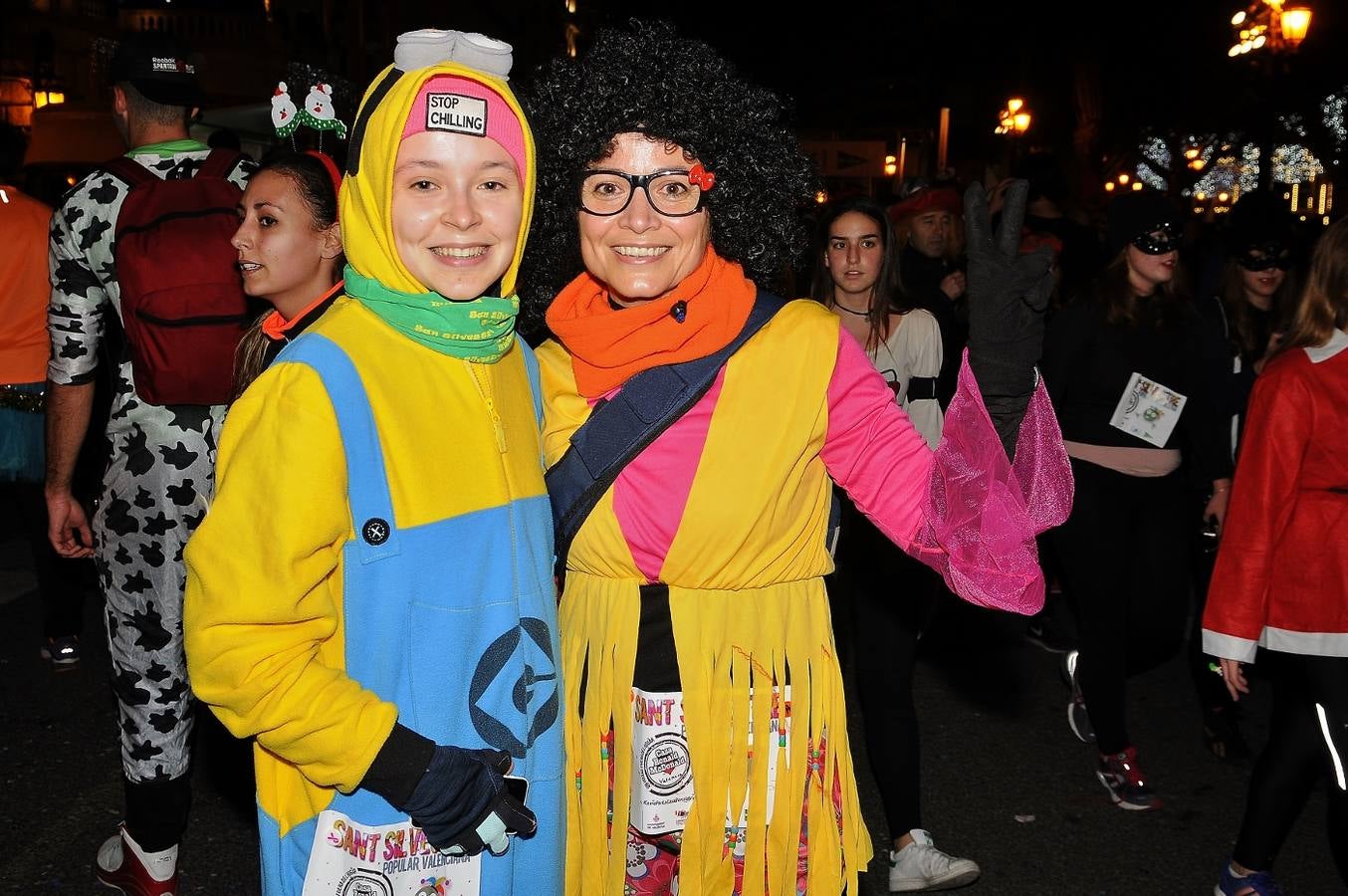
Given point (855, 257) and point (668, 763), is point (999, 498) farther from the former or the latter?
point (855, 257)

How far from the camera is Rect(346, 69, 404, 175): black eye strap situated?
82.9 inches

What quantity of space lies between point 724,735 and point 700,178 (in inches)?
44.3

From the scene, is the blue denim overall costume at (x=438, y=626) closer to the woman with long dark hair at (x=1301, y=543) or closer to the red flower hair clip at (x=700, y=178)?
the red flower hair clip at (x=700, y=178)

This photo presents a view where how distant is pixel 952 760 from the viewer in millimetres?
5078

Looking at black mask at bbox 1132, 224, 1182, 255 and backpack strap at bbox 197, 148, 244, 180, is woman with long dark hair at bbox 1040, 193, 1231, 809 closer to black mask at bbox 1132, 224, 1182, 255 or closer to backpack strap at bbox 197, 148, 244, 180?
black mask at bbox 1132, 224, 1182, 255

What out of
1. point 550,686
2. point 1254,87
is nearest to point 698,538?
point 550,686

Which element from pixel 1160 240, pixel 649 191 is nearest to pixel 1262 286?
pixel 1160 240

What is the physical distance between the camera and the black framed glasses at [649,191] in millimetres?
2512

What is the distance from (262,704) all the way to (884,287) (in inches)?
132

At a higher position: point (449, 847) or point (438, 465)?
point (438, 465)

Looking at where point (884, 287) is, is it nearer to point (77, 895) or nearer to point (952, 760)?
point (952, 760)

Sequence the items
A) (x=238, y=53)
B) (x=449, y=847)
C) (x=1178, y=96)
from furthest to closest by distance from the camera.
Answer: (x=1178, y=96) < (x=238, y=53) < (x=449, y=847)

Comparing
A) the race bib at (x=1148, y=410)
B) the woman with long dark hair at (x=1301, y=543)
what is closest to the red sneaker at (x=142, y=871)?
the woman with long dark hair at (x=1301, y=543)

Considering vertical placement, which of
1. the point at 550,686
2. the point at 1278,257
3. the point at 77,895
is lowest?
the point at 77,895
